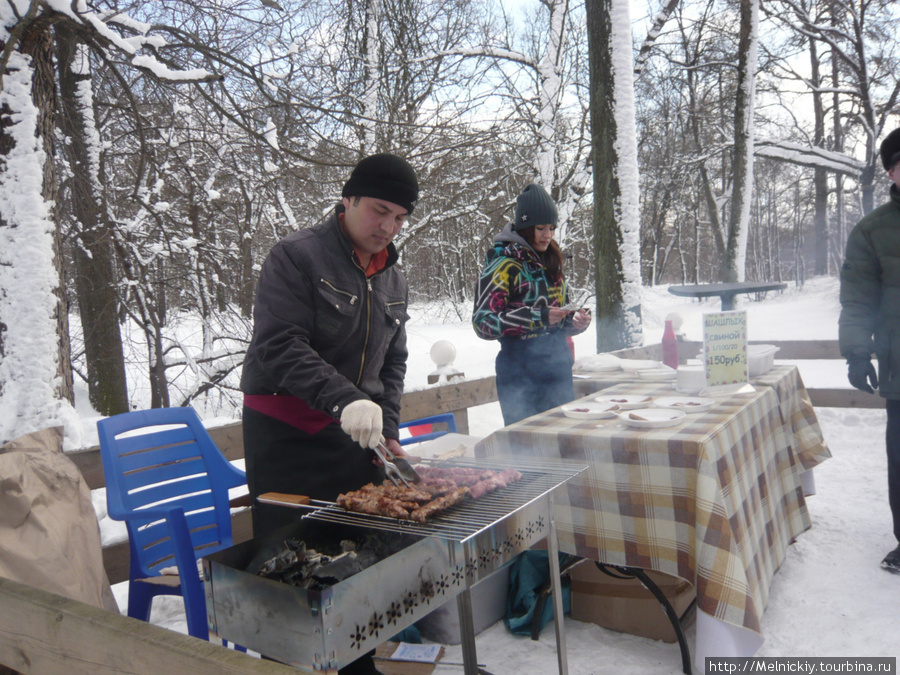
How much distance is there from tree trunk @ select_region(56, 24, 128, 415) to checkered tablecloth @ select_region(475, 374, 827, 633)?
189 inches

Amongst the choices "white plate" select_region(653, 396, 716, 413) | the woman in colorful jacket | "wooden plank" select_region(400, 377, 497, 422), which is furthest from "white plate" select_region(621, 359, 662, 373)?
"wooden plank" select_region(400, 377, 497, 422)

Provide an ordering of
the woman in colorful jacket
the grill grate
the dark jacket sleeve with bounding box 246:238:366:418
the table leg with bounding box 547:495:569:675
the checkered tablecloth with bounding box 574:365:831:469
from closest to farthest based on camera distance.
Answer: the grill grate
the dark jacket sleeve with bounding box 246:238:366:418
the table leg with bounding box 547:495:569:675
the checkered tablecloth with bounding box 574:365:831:469
the woman in colorful jacket

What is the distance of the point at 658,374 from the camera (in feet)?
12.2

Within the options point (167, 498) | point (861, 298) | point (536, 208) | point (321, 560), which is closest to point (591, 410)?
point (536, 208)

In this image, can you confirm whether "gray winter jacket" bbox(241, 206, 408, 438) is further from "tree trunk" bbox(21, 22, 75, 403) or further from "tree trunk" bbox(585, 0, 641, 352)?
"tree trunk" bbox(585, 0, 641, 352)

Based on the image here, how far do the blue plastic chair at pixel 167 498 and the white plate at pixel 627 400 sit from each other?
→ 6.14 ft

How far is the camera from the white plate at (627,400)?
2903 millimetres

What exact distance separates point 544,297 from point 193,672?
2.99 metres

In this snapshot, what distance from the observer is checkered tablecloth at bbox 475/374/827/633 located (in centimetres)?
213

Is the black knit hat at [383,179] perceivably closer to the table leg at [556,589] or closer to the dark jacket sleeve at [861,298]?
Result: the table leg at [556,589]

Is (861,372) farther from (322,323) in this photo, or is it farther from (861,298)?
(322,323)

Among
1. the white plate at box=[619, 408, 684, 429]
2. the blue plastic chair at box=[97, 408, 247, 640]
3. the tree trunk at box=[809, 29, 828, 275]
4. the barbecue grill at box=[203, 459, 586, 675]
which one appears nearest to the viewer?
the barbecue grill at box=[203, 459, 586, 675]

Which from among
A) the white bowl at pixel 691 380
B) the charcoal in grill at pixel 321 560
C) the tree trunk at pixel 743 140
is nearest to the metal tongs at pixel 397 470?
the charcoal in grill at pixel 321 560

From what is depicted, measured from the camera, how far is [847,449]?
5.79 meters
